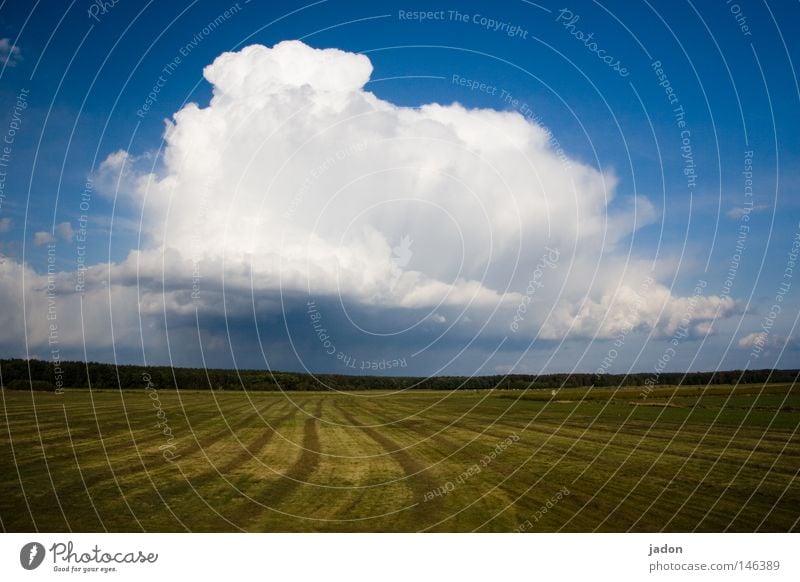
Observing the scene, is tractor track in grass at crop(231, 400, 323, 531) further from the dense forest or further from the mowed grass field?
the dense forest

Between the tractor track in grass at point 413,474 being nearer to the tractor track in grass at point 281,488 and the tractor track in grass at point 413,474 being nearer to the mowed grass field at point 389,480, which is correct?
the mowed grass field at point 389,480

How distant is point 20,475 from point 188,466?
614 cm

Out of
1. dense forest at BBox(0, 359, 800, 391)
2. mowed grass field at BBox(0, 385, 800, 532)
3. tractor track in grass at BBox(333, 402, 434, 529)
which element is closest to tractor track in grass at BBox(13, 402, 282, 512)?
mowed grass field at BBox(0, 385, 800, 532)

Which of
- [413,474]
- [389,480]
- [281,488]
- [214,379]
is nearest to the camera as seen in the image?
[281,488]

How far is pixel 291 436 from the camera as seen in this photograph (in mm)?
36094

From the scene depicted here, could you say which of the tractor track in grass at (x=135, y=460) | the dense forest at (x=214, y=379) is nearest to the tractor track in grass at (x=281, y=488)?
the tractor track in grass at (x=135, y=460)

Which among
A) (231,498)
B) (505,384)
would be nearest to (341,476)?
(231,498)
